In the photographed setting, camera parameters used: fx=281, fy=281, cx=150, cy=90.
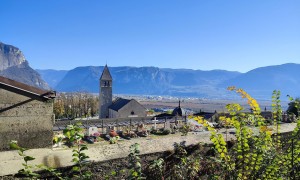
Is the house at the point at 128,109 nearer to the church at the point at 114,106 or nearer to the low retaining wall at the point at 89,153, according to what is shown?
the church at the point at 114,106

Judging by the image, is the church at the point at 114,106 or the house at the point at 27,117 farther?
the church at the point at 114,106

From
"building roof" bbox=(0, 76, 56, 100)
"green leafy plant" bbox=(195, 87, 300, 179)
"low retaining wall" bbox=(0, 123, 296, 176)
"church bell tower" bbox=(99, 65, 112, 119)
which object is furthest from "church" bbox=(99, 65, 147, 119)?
"green leafy plant" bbox=(195, 87, 300, 179)

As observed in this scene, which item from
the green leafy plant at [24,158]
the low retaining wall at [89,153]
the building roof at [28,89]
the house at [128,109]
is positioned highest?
the building roof at [28,89]

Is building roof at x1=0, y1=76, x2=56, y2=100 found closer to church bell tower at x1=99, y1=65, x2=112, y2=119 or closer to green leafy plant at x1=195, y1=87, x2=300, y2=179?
green leafy plant at x1=195, y1=87, x2=300, y2=179

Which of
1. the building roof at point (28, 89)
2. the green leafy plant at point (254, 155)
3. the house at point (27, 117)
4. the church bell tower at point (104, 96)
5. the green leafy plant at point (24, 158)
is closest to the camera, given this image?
the green leafy plant at point (24, 158)

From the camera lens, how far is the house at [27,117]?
6.85 metres

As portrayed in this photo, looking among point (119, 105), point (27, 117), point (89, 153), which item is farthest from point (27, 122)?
point (119, 105)

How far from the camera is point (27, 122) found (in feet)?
23.1

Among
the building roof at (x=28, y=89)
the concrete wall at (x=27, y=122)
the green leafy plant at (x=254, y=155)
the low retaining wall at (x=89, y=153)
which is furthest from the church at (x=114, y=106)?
the green leafy plant at (x=254, y=155)

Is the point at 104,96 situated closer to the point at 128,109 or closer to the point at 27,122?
the point at 128,109

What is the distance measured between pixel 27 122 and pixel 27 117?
0.45ft

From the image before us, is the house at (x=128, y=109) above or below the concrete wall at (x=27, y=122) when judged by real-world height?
below

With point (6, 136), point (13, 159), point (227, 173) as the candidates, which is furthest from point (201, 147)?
point (6, 136)

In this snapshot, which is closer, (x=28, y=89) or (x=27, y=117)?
(x=28, y=89)
